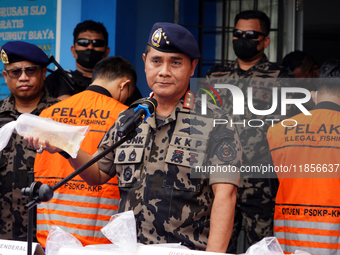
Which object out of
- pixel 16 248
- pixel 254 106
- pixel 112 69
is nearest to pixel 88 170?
pixel 16 248

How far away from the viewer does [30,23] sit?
14.5 ft

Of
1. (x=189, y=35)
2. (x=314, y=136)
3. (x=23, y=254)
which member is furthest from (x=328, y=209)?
(x=23, y=254)

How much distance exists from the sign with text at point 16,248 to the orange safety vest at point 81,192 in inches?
43.6

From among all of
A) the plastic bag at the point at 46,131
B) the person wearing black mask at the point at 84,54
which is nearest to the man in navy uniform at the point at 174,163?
the plastic bag at the point at 46,131

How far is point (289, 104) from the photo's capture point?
11.0 feet

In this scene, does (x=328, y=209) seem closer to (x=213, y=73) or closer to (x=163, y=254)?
(x=163, y=254)

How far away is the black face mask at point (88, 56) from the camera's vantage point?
368cm

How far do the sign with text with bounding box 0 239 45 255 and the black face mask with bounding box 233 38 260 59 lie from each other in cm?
255

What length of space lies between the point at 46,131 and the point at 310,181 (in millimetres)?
1633

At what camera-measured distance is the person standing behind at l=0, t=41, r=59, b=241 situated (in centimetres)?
308

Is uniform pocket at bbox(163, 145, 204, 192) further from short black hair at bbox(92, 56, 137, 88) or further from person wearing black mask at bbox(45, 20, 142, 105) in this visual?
person wearing black mask at bbox(45, 20, 142, 105)

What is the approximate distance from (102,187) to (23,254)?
123 cm

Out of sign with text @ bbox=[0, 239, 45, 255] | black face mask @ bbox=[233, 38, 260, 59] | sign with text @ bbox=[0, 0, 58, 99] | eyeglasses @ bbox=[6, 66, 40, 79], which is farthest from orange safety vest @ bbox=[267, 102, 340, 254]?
sign with text @ bbox=[0, 0, 58, 99]

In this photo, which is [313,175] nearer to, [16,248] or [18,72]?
[16,248]
